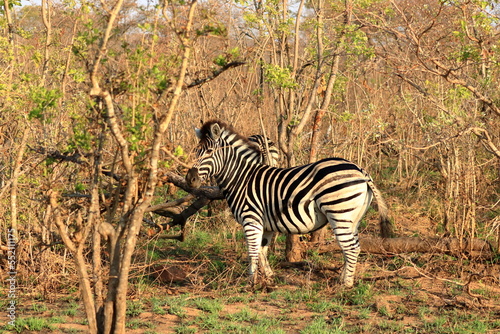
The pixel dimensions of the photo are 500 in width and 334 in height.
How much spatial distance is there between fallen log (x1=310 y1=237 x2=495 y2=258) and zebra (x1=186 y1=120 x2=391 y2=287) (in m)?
0.45

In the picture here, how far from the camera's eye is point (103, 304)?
477 cm

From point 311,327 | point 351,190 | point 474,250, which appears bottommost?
point 311,327

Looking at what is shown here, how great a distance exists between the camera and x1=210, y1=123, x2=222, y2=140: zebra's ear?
284 inches

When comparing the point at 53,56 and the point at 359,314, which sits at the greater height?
the point at 53,56

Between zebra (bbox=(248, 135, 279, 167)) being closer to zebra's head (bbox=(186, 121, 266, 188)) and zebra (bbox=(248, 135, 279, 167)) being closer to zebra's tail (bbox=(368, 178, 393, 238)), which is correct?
zebra's head (bbox=(186, 121, 266, 188))

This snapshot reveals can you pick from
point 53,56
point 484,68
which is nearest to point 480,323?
point 484,68

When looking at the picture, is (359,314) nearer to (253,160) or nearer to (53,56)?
(253,160)

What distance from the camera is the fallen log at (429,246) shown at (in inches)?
284

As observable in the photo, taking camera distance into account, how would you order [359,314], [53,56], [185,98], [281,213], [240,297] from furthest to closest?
[185,98]
[53,56]
[281,213]
[240,297]
[359,314]

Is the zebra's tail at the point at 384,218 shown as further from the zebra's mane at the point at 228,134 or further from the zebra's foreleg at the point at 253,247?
the zebra's mane at the point at 228,134

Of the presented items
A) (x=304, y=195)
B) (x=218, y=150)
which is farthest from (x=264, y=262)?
(x=218, y=150)

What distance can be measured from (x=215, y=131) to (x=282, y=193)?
3.63 feet

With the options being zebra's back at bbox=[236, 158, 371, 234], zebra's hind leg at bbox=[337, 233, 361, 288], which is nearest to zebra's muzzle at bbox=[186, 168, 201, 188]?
zebra's back at bbox=[236, 158, 371, 234]

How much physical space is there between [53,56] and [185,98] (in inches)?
113
